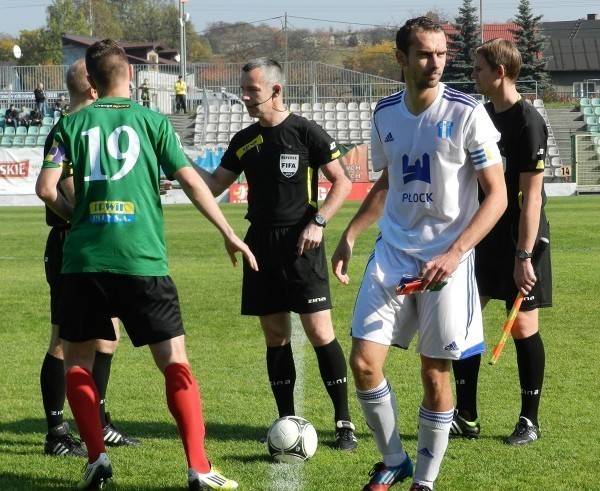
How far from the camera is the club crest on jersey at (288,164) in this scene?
5.77 meters

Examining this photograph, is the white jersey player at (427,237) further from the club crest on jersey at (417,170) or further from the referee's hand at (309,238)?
the referee's hand at (309,238)

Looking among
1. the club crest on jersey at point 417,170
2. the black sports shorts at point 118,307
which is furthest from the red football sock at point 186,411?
the club crest on jersey at point 417,170

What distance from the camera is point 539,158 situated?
546cm

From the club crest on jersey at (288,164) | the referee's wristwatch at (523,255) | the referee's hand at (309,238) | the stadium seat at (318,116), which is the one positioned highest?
the stadium seat at (318,116)

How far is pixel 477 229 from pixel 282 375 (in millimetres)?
1954

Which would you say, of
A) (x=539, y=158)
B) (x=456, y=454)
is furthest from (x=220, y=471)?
(x=539, y=158)

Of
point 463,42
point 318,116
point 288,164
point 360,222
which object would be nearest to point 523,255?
point 360,222

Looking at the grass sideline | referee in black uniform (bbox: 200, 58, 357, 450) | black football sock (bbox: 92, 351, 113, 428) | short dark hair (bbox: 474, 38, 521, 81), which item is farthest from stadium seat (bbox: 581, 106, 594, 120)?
black football sock (bbox: 92, 351, 113, 428)

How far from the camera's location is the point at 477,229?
4.27 m

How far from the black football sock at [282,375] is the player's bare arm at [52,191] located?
1565 mm

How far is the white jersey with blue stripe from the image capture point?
4352 millimetres

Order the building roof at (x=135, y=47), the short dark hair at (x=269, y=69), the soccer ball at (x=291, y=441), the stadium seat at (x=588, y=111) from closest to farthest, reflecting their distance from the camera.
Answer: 1. the soccer ball at (x=291, y=441)
2. the short dark hair at (x=269, y=69)
3. the stadium seat at (x=588, y=111)
4. the building roof at (x=135, y=47)

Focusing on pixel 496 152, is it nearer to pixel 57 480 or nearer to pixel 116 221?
pixel 116 221

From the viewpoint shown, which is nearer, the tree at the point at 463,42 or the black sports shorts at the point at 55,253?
the black sports shorts at the point at 55,253
